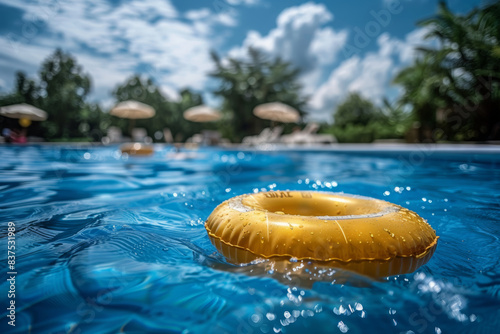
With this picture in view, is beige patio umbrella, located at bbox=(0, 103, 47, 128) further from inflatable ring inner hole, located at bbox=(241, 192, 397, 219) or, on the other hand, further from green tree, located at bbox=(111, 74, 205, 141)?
inflatable ring inner hole, located at bbox=(241, 192, 397, 219)

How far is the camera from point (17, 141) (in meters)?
13.4

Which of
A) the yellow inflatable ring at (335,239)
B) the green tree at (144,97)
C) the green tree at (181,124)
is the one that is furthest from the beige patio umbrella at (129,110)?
the yellow inflatable ring at (335,239)

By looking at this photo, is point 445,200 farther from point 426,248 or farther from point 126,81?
point 126,81

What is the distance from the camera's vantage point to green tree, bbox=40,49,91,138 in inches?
669

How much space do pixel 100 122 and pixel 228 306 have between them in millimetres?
20268

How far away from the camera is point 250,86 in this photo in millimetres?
18219

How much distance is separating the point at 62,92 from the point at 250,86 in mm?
11510

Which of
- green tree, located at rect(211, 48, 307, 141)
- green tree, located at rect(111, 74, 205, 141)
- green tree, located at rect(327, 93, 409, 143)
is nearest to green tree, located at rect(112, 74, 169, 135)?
green tree, located at rect(111, 74, 205, 141)

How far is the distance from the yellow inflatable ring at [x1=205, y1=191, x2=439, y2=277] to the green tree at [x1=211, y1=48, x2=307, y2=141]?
17.3 metres

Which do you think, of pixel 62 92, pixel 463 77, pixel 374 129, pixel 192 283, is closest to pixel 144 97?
pixel 62 92

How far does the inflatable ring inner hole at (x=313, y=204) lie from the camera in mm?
2162

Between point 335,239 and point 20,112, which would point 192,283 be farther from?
point 20,112

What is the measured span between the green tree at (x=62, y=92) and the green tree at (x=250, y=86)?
8.88m

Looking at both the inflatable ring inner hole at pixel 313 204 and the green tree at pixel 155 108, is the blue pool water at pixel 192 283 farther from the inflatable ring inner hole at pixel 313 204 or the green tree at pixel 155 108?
the green tree at pixel 155 108
